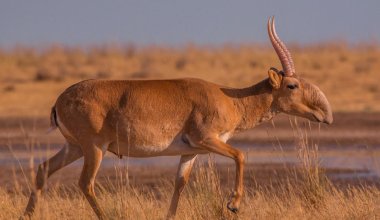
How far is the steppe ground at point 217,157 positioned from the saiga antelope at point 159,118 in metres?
0.40

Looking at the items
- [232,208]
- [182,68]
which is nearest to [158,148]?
[232,208]

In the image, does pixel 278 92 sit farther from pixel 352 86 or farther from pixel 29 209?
pixel 352 86

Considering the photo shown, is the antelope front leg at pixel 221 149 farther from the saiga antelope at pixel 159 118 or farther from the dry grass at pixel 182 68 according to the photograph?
the dry grass at pixel 182 68

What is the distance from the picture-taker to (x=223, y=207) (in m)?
11.9

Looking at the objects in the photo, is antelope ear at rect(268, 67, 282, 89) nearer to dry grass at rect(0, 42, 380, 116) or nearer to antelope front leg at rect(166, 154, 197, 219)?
antelope front leg at rect(166, 154, 197, 219)

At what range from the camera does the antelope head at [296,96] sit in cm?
1234

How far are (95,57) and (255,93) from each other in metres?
33.2

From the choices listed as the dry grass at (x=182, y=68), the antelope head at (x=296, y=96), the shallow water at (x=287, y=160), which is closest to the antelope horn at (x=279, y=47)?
the antelope head at (x=296, y=96)

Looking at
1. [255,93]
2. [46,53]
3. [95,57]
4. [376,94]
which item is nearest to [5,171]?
[255,93]

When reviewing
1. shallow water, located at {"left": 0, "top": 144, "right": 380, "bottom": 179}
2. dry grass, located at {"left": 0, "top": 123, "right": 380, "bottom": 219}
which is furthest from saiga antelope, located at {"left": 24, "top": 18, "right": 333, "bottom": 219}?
shallow water, located at {"left": 0, "top": 144, "right": 380, "bottom": 179}

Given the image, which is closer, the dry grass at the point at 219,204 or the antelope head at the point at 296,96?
the dry grass at the point at 219,204

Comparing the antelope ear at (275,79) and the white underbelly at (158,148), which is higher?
the antelope ear at (275,79)

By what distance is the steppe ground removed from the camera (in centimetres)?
1222

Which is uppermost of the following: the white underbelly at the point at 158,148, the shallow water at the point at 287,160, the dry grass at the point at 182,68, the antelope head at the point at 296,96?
the antelope head at the point at 296,96
